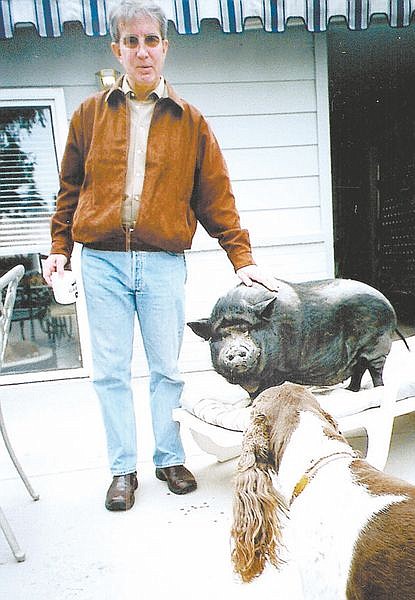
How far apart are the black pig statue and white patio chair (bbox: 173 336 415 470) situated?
97mm

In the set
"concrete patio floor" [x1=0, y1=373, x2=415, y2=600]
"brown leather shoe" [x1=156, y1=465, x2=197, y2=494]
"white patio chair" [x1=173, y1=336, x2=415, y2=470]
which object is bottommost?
"concrete patio floor" [x1=0, y1=373, x2=415, y2=600]

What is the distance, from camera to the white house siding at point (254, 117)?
3.53 meters

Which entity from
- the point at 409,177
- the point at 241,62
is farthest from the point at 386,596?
the point at 409,177

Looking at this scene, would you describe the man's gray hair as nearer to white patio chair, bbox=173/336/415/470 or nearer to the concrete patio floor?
white patio chair, bbox=173/336/415/470

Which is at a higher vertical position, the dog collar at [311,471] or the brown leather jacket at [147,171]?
the brown leather jacket at [147,171]

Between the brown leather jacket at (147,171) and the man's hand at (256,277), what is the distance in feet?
0.13

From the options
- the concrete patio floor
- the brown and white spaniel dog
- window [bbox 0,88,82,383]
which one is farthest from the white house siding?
the brown and white spaniel dog

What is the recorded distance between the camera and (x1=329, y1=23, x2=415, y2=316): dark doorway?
216 inches

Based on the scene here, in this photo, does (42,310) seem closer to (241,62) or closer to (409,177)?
(241,62)

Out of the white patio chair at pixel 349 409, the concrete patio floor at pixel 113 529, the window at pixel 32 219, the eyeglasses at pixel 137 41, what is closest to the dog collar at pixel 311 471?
the concrete patio floor at pixel 113 529

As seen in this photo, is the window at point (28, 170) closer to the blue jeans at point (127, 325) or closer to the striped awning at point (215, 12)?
the striped awning at point (215, 12)

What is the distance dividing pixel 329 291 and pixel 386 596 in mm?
1199

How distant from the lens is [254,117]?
3.75 metres

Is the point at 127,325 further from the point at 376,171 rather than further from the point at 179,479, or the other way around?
the point at 376,171
